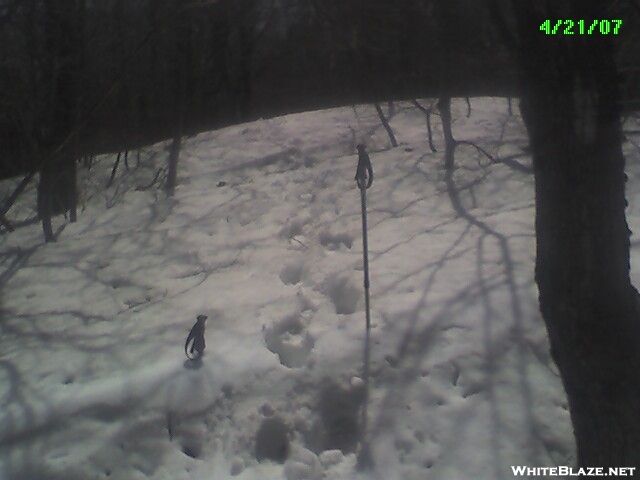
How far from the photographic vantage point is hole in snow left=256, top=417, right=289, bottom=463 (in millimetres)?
3641

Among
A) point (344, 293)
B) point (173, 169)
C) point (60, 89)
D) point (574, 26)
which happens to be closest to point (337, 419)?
point (344, 293)

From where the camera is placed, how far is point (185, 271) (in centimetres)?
581

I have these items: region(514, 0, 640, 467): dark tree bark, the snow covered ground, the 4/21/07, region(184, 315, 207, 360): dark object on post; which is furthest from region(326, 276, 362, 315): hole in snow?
the 4/21/07

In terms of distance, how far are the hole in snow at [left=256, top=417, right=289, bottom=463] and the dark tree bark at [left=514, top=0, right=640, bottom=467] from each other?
1.68 meters

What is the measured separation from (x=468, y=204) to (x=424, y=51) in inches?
264

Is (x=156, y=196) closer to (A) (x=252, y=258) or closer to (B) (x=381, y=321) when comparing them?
(A) (x=252, y=258)

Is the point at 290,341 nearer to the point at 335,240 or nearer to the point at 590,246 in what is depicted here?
the point at 335,240

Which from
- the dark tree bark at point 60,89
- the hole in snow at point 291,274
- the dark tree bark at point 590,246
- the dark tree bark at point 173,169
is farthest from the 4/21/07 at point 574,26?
the dark tree bark at point 173,169

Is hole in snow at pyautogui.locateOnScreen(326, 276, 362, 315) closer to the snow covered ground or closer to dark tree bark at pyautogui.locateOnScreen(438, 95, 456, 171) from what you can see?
the snow covered ground

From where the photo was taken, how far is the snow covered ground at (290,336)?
11.7 ft

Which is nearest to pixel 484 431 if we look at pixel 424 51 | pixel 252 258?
pixel 252 258

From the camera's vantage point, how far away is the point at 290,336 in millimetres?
4473

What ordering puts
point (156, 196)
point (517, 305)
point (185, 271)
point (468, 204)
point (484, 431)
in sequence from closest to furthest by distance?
point (484, 431) → point (517, 305) → point (185, 271) → point (468, 204) → point (156, 196)

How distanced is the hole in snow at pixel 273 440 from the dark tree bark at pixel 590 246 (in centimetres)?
168
